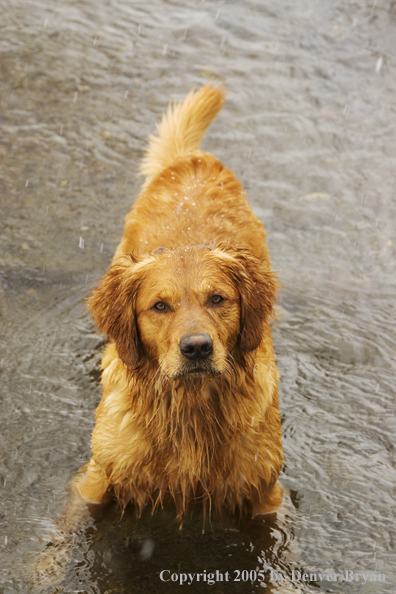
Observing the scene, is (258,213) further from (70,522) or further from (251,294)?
(70,522)

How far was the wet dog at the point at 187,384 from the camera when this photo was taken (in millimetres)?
3811

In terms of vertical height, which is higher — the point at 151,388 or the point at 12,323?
the point at 151,388

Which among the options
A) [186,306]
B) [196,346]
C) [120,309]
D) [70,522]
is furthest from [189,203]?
[70,522]

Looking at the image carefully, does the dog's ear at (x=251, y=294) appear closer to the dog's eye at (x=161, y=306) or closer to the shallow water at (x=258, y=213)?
the dog's eye at (x=161, y=306)

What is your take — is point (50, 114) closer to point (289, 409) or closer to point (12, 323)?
point (12, 323)

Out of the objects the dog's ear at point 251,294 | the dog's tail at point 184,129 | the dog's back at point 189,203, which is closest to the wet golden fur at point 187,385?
the dog's ear at point 251,294

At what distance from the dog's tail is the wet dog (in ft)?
5.29

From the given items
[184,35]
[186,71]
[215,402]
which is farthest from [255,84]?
[215,402]

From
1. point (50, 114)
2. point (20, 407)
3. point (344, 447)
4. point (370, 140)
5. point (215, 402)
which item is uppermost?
point (370, 140)

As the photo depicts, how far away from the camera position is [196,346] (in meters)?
3.55

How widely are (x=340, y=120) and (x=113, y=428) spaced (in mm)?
5964

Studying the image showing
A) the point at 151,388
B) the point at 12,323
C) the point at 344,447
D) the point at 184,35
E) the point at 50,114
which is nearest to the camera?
the point at 151,388

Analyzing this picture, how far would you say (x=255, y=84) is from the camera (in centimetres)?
948

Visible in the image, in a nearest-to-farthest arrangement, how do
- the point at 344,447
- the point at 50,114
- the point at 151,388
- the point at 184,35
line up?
the point at 151,388 < the point at 344,447 < the point at 50,114 < the point at 184,35
